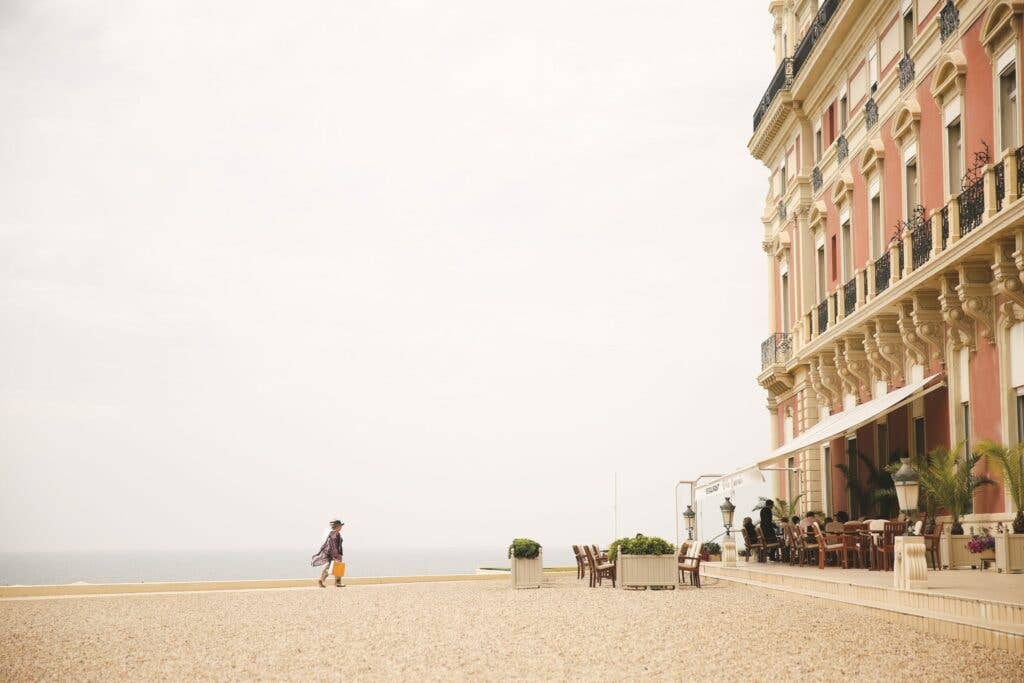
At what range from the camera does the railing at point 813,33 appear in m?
28.1

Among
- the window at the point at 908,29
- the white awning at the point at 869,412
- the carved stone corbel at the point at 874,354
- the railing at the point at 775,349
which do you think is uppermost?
the window at the point at 908,29

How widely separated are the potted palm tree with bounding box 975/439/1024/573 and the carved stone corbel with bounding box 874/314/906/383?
4.67m

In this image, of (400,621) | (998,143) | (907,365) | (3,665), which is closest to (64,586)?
(400,621)

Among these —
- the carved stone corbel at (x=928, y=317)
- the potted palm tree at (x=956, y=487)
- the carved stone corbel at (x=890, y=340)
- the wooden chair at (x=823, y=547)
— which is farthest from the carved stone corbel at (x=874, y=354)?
the potted palm tree at (x=956, y=487)

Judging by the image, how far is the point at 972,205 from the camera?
19.5 metres

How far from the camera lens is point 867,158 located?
1035 inches

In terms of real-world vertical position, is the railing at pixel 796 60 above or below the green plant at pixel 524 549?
above

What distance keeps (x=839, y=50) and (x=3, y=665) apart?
2242 cm

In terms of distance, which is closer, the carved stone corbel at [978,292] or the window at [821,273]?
the carved stone corbel at [978,292]

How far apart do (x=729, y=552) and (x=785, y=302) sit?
11422mm

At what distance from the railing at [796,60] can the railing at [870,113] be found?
2526 mm

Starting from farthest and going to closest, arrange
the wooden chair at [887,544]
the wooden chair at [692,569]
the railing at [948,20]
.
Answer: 1. the wooden chair at [692,569]
2. the railing at [948,20]
3. the wooden chair at [887,544]

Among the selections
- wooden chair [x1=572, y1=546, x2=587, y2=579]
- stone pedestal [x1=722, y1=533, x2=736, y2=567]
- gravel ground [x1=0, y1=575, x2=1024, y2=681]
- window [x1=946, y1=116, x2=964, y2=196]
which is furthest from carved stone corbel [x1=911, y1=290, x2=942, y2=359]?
wooden chair [x1=572, y1=546, x2=587, y2=579]

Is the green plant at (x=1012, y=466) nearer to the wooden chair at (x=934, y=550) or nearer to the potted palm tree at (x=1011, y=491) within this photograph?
the potted palm tree at (x=1011, y=491)
